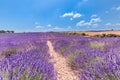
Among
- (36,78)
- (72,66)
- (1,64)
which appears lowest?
(72,66)

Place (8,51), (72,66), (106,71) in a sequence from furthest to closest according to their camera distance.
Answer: (8,51), (72,66), (106,71)

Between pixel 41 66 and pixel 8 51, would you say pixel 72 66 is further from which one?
pixel 41 66

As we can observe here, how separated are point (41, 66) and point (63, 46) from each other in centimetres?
712

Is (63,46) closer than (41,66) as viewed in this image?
No

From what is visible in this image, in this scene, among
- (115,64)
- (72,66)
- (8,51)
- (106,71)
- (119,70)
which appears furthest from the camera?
(8,51)

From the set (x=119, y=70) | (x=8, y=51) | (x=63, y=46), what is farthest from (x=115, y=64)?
(x=63, y=46)

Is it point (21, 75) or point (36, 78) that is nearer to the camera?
point (21, 75)

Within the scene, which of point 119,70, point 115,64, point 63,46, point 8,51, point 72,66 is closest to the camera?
point 119,70

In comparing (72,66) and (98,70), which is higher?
(98,70)

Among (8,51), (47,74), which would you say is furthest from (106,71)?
(8,51)

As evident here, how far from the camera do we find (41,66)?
2.71 meters

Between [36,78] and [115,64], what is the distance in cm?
87

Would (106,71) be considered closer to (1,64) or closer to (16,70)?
(16,70)

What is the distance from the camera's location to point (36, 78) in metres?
2.47
